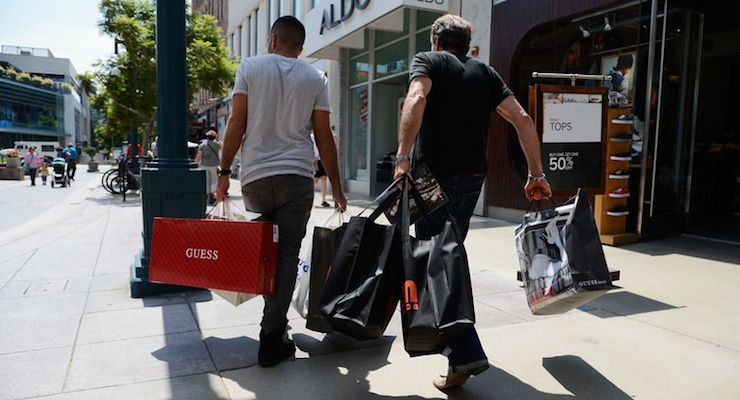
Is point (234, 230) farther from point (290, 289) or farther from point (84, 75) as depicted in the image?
point (84, 75)

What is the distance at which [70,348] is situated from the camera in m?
3.28

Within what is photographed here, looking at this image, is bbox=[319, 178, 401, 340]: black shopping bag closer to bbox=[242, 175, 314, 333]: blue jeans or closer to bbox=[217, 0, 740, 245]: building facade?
bbox=[242, 175, 314, 333]: blue jeans

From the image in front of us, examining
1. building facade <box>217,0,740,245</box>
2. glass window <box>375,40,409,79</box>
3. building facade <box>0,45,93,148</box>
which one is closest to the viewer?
building facade <box>217,0,740,245</box>

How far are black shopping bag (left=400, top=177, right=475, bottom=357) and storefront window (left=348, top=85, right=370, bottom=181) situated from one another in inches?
485

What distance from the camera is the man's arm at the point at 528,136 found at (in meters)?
2.89

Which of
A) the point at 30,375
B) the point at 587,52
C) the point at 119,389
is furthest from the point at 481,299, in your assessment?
the point at 587,52

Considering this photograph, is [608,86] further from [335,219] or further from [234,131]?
[234,131]

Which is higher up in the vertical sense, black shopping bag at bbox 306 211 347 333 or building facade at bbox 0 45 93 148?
building facade at bbox 0 45 93 148

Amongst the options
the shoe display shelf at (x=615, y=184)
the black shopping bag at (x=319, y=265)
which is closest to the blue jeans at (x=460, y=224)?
the black shopping bag at (x=319, y=265)

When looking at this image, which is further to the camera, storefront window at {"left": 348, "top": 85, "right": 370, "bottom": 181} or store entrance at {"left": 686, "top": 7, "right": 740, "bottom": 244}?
storefront window at {"left": 348, "top": 85, "right": 370, "bottom": 181}

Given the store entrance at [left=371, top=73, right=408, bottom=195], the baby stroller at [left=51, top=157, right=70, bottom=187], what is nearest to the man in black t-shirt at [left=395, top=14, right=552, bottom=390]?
the store entrance at [left=371, top=73, right=408, bottom=195]

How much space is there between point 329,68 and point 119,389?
15.1 metres

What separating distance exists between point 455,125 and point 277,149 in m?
1.05

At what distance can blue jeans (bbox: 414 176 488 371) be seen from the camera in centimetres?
262
